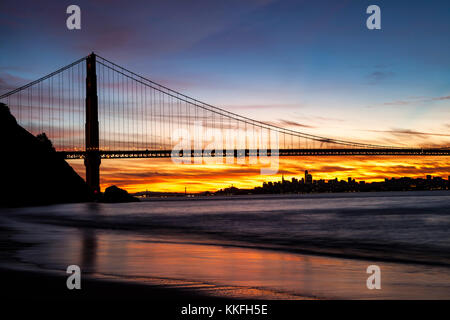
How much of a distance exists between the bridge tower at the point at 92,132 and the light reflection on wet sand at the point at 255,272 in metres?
56.6

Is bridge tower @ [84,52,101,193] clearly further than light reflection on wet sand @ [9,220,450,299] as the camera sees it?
Yes

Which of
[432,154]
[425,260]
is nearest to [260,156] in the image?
[432,154]

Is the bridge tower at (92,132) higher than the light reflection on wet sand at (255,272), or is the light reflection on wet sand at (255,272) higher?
the bridge tower at (92,132)

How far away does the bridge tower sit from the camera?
68438 millimetres

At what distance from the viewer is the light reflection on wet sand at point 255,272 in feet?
23.6

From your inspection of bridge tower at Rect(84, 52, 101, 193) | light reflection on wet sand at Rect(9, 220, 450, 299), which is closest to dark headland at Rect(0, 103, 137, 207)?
bridge tower at Rect(84, 52, 101, 193)

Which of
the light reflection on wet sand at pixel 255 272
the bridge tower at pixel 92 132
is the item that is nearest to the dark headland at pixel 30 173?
the bridge tower at pixel 92 132

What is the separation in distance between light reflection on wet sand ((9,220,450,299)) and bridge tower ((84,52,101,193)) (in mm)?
56650

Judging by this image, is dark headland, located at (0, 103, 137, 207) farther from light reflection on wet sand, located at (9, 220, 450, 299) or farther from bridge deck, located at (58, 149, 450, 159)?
light reflection on wet sand, located at (9, 220, 450, 299)

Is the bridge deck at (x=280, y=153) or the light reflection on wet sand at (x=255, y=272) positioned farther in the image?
the bridge deck at (x=280, y=153)

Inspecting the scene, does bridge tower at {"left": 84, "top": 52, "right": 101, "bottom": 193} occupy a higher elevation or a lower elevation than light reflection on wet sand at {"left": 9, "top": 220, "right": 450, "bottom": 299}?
higher

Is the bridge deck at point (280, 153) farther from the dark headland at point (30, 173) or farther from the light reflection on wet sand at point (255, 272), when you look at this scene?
the light reflection on wet sand at point (255, 272)

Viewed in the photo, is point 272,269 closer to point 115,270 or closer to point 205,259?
point 205,259

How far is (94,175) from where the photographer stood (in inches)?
2739
